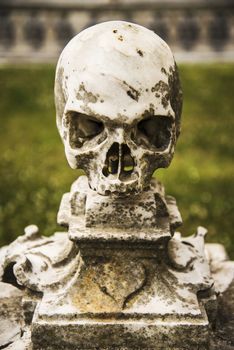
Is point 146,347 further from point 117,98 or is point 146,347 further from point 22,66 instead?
point 22,66

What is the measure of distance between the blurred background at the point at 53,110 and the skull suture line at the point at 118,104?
10.1ft

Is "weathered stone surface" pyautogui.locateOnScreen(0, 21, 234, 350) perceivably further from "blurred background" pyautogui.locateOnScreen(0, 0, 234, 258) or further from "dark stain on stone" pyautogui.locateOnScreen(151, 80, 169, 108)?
"blurred background" pyautogui.locateOnScreen(0, 0, 234, 258)

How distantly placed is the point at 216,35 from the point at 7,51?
446 centimetres

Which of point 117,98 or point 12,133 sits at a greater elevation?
point 117,98

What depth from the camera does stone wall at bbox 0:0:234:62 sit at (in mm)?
14008

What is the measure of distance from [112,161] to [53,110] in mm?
7611

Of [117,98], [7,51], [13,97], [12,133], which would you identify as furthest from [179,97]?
[7,51]

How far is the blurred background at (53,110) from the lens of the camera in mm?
6887

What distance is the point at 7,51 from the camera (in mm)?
13820

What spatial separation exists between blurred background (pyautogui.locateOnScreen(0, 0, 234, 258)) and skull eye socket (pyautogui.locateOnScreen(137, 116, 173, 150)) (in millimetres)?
3007

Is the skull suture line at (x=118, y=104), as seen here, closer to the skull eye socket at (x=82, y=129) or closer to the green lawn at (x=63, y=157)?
the skull eye socket at (x=82, y=129)

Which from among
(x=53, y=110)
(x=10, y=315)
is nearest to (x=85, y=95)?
(x=10, y=315)

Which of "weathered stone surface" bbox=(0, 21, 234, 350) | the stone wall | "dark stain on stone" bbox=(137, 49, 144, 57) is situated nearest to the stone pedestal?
"weathered stone surface" bbox=(0, 21, 234, 350)

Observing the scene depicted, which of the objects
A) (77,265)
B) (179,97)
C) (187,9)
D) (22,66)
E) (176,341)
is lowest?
(22,66)
